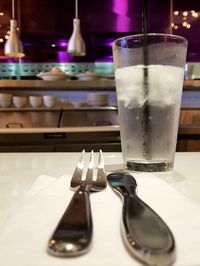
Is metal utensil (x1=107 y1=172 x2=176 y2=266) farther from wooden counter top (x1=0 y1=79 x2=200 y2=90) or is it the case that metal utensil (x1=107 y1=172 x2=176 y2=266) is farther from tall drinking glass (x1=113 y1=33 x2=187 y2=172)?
wooden counter top (x1=0 y1=79 x2=200 y2=90)

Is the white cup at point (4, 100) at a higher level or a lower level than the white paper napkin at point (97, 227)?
lower

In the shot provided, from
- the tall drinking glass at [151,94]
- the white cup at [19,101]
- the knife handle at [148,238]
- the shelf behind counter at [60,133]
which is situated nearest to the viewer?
the knife handle at [148,238]

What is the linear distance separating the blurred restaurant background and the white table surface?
1881mm

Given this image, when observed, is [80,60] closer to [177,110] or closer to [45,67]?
[45,67]

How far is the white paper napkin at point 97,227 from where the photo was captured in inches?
9.2

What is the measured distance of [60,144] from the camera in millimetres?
1984

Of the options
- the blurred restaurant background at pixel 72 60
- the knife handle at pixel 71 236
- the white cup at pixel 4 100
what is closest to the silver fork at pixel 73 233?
the knife handle at pixel 71 236

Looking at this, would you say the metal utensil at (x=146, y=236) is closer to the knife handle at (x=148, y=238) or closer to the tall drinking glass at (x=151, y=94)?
the knife handle at (x=148, y=238)

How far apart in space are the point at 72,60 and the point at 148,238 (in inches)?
104

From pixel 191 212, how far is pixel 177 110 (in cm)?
31

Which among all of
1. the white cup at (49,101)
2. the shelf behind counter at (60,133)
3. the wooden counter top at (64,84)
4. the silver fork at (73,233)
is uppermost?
the silver fork at (73,233)

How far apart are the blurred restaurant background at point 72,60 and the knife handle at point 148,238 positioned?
2154 millimetres

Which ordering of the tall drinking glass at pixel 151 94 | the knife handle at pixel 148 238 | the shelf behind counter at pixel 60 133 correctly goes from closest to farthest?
the knife handle at pixel 148 238, the tall drinking glass at pixel 151 94, the shelf behind counter at pixel 60 133

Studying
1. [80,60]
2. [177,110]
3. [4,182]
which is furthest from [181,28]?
[4,182]
